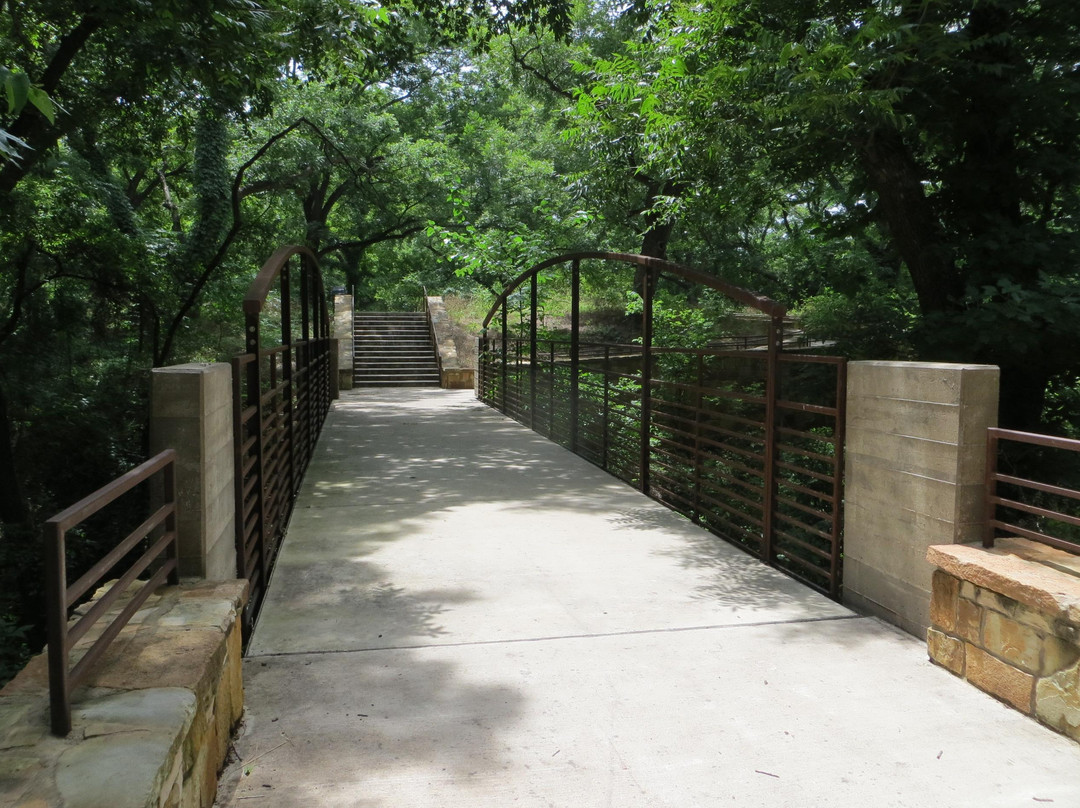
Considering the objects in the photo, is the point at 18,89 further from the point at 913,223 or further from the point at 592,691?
the point at 913,223

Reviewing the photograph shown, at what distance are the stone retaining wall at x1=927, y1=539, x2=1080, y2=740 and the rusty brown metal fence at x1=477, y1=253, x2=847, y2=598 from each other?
977 mm

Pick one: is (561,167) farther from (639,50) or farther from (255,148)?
(639,50)

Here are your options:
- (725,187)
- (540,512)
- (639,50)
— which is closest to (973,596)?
(540,512)

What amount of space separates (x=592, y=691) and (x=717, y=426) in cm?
390

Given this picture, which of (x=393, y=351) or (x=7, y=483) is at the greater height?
(x=393, y=351)

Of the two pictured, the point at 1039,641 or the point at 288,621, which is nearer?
the point at 1039,641

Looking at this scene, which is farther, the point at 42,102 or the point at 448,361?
the point at 448,361

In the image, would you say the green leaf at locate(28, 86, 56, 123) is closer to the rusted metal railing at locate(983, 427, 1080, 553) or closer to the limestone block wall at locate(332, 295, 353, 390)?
the rusted metal railing at locate(983, 427, 1080, 553)

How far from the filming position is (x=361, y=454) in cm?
977

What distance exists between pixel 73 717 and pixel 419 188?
21310mm

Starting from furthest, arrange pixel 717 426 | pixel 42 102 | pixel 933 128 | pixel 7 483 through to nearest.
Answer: pixel 7 483 < pixel 933 128 < pixel 717 426 < pixel 42 102

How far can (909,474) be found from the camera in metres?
3.92

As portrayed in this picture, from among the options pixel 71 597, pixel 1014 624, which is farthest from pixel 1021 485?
pixel 71 597

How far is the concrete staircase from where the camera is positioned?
21828mm
